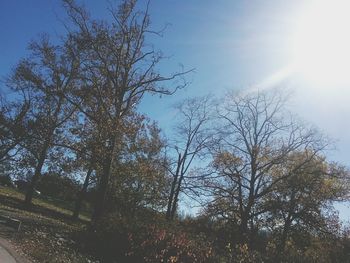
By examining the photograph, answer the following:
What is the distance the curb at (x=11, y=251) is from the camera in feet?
38.0

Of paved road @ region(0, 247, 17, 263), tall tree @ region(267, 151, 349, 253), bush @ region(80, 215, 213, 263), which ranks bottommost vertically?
paved road @ region(0, 247, 17, 263)

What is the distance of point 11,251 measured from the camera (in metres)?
12.4

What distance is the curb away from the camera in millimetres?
11594

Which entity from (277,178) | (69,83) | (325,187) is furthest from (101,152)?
(325,187)

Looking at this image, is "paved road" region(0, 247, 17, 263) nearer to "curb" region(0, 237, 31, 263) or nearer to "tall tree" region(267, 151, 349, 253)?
"curb" region(0, 237, 31, 263)

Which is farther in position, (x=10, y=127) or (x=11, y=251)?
(x=10, y=127)

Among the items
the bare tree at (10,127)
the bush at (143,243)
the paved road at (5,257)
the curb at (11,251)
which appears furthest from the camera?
the bare tree at (10,127)

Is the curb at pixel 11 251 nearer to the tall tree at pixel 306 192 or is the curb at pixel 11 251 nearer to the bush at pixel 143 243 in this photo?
the bush at pixel 143 243

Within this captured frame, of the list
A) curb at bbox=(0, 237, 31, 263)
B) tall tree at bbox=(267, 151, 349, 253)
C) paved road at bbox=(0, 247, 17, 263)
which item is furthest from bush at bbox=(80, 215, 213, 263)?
tall tree at bbox=(267, 151, 349, 253)

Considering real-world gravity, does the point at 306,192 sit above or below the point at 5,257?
above

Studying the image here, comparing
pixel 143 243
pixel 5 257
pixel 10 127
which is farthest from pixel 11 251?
pixel 10 127

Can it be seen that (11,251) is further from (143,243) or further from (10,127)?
(10,127)

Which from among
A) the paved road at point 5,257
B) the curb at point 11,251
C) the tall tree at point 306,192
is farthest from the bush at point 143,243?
the tall tree at point 306,192

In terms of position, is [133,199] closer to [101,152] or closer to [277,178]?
[277,178]
